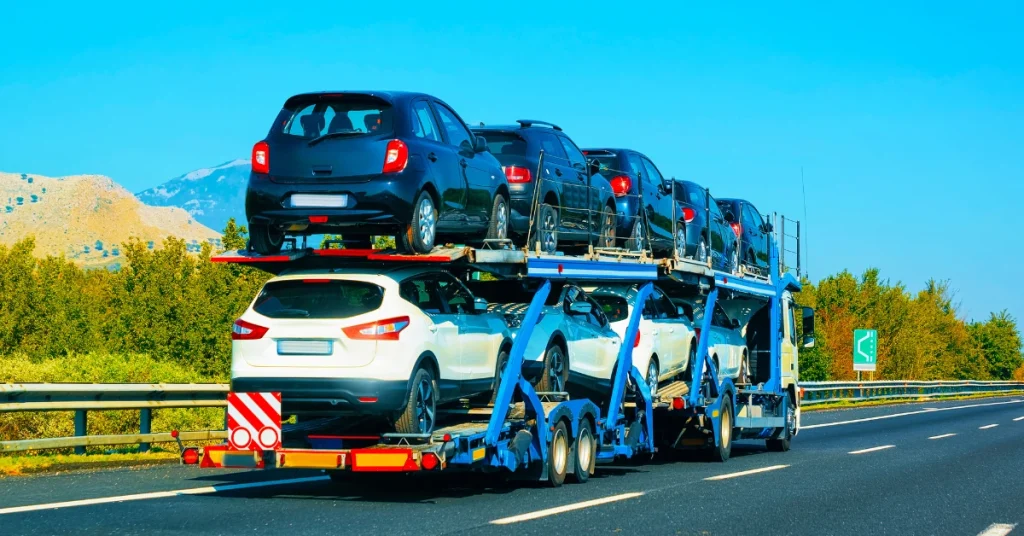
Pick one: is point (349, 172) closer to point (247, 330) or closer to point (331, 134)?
point (331, 134)

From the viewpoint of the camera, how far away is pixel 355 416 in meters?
12.1

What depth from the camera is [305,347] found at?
1115 centimetres

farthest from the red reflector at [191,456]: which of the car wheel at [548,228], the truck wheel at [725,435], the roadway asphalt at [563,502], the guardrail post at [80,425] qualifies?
the truck wheel at [725,435]

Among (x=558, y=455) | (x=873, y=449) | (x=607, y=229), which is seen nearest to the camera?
(x=558, y=455)

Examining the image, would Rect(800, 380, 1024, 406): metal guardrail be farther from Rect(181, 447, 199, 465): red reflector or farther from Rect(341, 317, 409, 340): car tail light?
Rect(181, 447, 199, 465): red reflector

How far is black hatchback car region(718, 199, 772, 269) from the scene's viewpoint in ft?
79.9

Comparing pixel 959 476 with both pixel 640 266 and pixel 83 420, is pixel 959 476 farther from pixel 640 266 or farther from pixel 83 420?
pixel 83 420

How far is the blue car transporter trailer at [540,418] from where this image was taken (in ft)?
36.8

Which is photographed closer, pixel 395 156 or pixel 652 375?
pixel 395 156

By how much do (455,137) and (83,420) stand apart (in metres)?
5.77

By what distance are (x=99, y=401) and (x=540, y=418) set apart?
18.3ft

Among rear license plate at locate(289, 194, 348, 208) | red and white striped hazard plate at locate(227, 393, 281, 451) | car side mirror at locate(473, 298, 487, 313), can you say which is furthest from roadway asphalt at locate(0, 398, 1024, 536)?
rear license plate at locate(289, 194, 348, 208)

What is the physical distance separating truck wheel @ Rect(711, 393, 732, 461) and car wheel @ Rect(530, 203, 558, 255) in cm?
467

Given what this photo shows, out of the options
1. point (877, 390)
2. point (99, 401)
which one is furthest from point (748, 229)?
point (877, 390)
